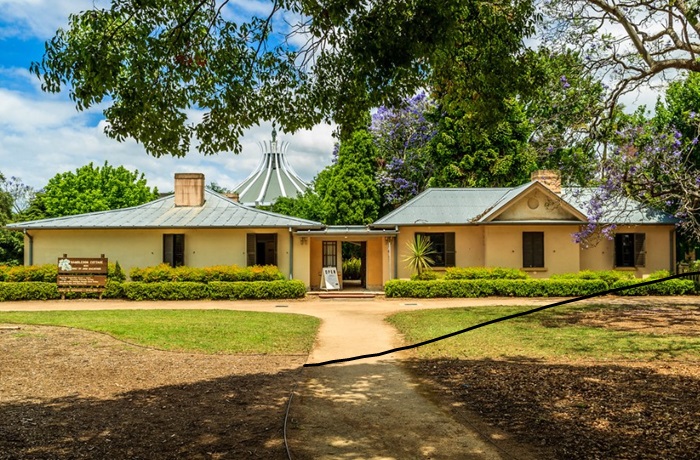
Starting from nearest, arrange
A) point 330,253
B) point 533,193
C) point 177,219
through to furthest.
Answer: point 533,193, point 177,219, point 330,253

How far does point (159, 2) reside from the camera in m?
6.85

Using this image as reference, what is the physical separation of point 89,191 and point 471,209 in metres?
26.8

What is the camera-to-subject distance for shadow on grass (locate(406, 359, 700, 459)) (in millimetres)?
5391

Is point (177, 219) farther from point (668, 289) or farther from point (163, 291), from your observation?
point (668, 289)

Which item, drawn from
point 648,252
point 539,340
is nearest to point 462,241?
point 648,252

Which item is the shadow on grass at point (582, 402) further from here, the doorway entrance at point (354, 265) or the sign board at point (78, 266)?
the doorway entrance at point (354, 265)

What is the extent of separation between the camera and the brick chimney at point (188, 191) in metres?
27.1

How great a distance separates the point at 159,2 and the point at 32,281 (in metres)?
19.3

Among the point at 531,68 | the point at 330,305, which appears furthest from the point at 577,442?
the point at 330,305

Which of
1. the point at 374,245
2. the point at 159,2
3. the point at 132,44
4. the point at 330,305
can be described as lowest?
the point at 330,305

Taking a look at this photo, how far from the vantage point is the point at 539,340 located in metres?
12.0

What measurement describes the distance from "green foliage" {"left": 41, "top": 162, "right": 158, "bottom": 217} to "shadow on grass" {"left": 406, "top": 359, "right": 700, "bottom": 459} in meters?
34.8

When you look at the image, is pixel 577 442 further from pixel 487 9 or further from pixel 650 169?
pixel 650 169

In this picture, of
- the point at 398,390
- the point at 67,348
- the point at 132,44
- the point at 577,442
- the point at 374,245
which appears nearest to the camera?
the point at 577,442
